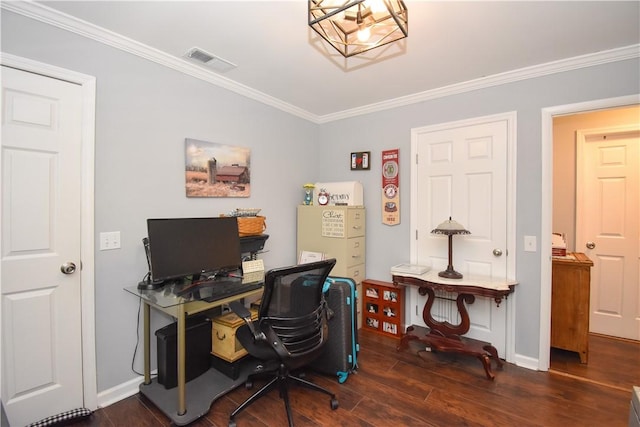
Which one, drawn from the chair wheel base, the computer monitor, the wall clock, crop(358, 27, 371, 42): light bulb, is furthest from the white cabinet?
crop(358, 27, 371, 42): light bulb

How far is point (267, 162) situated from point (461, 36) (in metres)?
2.07

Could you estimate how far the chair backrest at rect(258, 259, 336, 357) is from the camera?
5.55ft

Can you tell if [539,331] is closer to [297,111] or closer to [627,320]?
[627,320]

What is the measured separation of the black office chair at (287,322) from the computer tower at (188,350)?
1.67 ft

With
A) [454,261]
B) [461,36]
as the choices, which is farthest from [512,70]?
[454,261]

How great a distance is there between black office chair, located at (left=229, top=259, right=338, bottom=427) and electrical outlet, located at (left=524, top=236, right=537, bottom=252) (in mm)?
1847

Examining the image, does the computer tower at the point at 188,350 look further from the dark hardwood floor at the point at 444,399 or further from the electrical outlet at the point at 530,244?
the electrical outlet at the point at 530,244

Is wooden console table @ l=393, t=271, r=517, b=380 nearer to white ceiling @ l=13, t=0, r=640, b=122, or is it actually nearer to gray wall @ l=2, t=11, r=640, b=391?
gray wall @ l=2, t=11, r=640, b=391

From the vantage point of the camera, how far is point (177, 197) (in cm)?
237

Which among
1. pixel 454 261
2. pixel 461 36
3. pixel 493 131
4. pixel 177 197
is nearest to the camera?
pixel 461 36

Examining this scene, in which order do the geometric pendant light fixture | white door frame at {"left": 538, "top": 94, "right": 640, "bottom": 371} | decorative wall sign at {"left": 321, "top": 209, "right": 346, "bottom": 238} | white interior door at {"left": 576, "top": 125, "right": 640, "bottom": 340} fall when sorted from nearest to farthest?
the geometric pendant light fixture < white door frame at {"left": 538, "top": 94, "right": 640, "bottom": 371} < white interior door at {"left": 576, "top": 125, "right": 640, "bottom": 340} < decorative wall sign at {"left": 321, "top": 209, "right": 346, "bottom": 238}

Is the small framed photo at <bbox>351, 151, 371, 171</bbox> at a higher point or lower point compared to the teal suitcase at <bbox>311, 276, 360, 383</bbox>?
higher

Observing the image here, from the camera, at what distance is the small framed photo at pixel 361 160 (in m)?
3.41

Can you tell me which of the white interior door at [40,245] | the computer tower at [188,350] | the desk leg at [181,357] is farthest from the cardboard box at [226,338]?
the white interior door at [40,245]
